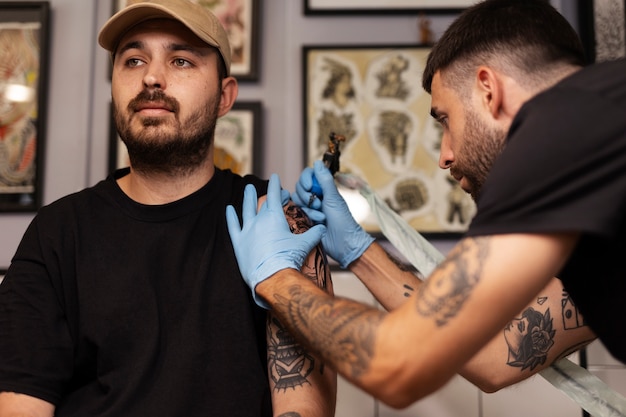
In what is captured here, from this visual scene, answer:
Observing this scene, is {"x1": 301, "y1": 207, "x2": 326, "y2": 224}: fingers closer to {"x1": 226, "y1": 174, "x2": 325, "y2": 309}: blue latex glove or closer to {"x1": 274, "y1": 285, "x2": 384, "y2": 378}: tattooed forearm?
{"x1": 226, "y1": 174, "x2": 325, "y2": 309}: blue latex glove

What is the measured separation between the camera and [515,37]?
3.52ft

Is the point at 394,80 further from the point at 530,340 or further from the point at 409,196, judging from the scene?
the point at 530,340

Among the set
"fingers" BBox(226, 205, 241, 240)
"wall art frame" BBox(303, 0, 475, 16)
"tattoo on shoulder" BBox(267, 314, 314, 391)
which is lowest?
"tattoo on shoulder" BBox(267, 314, 314, 391)

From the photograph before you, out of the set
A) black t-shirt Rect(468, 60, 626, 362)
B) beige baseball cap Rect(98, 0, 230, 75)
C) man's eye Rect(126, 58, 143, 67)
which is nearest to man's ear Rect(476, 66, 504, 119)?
black t-shirt Rect(468, 60, 626, 362)

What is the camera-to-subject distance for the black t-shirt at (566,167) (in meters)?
0.80

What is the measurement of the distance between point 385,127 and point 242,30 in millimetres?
549

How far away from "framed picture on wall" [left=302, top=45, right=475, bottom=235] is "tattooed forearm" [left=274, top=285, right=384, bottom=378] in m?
0.98

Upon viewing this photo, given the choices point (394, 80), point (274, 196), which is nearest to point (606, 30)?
point (394, 80)

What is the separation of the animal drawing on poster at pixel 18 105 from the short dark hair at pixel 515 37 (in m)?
1.41

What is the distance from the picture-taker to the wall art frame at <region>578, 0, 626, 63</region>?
2.03 meters

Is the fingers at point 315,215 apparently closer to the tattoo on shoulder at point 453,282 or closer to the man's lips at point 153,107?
the man's lips at point 153,107

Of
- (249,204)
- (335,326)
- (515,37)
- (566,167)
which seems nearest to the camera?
(566,167)

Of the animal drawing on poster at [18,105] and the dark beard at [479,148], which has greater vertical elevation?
the animal drawing on poster at [18,105]

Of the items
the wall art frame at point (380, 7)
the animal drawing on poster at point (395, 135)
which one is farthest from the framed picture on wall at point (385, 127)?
the wall art frame at point (380, 7)
